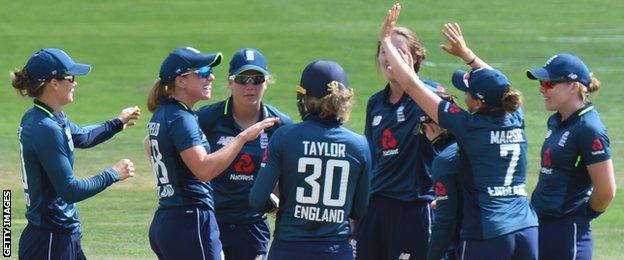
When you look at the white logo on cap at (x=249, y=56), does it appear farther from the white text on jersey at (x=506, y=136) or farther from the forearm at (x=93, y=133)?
the white text on jersey at (x=506, y=136)

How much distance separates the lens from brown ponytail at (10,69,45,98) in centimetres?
795

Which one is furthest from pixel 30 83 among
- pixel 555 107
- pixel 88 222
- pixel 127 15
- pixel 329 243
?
pixel 127 15

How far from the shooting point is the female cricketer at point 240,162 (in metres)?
8.64

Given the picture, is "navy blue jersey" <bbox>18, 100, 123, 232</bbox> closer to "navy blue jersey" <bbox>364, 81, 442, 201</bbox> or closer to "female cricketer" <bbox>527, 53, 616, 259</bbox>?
"navy blue jersey" <bbox>364, 81, 442, 201</bbox>

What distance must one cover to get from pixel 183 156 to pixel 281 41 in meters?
20.2

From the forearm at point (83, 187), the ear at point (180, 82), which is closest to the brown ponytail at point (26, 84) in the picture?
the forearm at point (83, 187)

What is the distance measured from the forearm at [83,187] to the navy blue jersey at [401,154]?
72.7 inches

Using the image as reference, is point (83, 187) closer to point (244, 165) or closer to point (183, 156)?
point (183, 156)

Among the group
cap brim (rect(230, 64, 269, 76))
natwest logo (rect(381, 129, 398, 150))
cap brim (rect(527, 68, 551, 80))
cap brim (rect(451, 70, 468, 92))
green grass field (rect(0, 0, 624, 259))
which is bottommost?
green grass field (rect(0, 0, 624, 259))

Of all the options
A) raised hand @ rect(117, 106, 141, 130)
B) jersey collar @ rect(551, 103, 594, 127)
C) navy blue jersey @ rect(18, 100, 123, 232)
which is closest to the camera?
navy blue jersey @ rect(18, 100, 123, 232)

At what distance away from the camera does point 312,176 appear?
724 centimetres

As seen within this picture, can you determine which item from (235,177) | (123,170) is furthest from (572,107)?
(123,170)

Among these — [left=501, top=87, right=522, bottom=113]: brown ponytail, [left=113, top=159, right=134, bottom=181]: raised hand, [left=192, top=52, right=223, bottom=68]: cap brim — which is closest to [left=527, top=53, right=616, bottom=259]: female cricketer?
[left=501, top=87, right=522, bottom=113]: brown ponytail

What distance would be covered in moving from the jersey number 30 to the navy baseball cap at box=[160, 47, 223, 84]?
115cm
